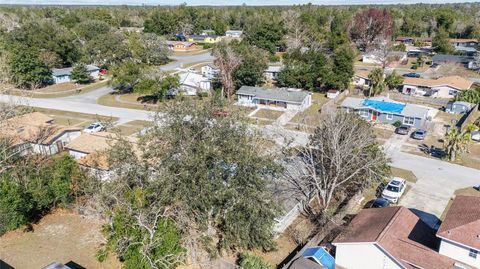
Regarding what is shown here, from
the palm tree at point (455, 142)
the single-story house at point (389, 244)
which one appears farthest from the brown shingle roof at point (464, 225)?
the palm tree at point (455, 142)

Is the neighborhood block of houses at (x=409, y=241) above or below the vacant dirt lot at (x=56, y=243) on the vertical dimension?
above

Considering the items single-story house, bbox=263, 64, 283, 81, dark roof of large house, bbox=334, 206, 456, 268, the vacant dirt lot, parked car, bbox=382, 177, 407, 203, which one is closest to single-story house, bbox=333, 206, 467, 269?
dark roof of large house, bbox=334, 206, 456, 268

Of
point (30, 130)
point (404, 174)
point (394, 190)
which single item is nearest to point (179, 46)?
point (30, 130)

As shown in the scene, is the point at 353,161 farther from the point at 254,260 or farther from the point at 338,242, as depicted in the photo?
the point at 254,260

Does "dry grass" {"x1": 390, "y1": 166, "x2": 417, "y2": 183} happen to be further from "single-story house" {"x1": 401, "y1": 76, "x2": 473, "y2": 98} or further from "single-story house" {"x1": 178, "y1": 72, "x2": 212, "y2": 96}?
"single-story house" {"x1": 178, "y1": 72, "x2": 212, "y2": 96}

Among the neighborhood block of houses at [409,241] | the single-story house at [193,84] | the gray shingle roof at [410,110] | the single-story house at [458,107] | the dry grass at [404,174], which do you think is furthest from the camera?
the single-story house at [193,84]

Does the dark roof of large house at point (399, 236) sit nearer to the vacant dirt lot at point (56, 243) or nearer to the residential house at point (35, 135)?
the vacant dirt lot at point (56, 243)

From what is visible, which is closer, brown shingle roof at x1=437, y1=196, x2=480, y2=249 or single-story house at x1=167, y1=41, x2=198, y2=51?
brown shingle roof at x1=437, y1=196, x2=480, y2=249
